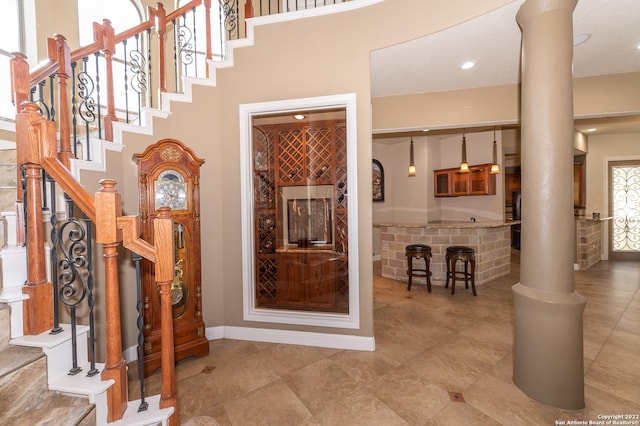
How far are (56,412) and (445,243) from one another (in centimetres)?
488

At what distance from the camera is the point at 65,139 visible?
6.77 feet

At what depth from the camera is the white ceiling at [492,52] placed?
7.66ft

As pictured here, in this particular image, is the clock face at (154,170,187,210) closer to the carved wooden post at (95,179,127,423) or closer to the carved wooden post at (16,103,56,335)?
the carved wooden post at (16,103,56,335)

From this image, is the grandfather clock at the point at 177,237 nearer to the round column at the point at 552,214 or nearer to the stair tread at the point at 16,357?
the stair tread at the point at 16,357

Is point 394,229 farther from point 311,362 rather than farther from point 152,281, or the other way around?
point 152,281

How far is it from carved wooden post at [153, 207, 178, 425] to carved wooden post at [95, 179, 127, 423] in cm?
19

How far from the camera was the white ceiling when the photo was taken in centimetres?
234

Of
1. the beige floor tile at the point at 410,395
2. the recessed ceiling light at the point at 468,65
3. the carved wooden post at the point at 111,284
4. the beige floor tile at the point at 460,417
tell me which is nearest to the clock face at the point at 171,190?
the carved wooden post at the point at 111,284

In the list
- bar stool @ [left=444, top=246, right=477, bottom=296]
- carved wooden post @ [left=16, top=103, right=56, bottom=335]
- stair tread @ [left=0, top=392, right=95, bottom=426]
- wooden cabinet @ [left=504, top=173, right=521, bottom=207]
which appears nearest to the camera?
stair tread @ [left=0, top=392, right=95, bottom=426]

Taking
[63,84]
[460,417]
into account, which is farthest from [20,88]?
[460,417]

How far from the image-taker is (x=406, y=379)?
2219mm

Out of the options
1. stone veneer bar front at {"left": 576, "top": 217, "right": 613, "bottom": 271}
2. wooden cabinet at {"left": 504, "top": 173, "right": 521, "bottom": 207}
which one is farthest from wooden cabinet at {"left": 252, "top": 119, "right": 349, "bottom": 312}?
wooden cabinet at {"left": 504, "top": 173, "right": 521, "bottom": 207}

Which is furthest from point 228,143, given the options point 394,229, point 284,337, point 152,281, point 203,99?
point 394,229

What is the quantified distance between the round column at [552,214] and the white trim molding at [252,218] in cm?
136
